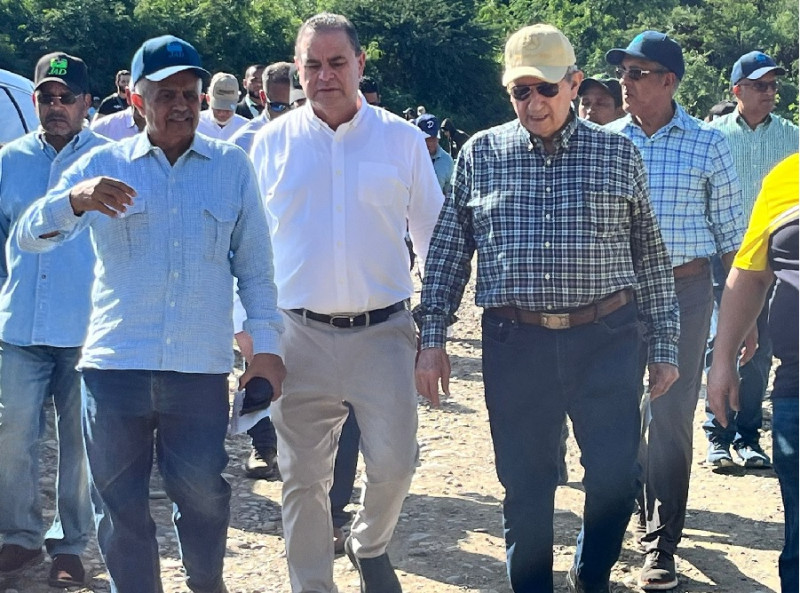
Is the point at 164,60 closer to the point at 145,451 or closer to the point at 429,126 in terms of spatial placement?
the point at 145,451

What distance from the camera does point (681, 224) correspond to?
5.66 m

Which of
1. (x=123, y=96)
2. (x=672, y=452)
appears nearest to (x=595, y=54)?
(x=123, y=96)

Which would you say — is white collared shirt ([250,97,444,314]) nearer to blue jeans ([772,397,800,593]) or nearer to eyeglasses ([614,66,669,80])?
eyeglasses ([614,66,669,80])

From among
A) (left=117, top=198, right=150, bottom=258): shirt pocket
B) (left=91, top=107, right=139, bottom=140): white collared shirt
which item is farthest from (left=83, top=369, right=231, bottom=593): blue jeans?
(left=91, top=107, right=139, bottom=140): white collared shirt

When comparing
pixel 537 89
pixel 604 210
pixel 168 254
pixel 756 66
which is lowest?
pixel 168 254

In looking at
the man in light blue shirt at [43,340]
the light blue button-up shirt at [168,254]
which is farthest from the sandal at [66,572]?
the light blue button-up shirt at [168,254]

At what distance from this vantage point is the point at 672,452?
18.6 ft

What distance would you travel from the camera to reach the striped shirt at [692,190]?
5.66 metres

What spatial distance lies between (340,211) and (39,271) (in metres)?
1.40

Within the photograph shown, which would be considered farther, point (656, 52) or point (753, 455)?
point (753, 455)

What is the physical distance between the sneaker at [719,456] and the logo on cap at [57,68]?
4360 mm

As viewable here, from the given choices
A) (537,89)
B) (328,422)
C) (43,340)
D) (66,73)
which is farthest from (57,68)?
(537,89)

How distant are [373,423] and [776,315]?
1.67 metres

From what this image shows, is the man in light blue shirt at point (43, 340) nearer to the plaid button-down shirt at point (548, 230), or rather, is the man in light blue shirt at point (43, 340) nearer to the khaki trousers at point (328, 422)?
the khaki trousers at point (328, 422)
